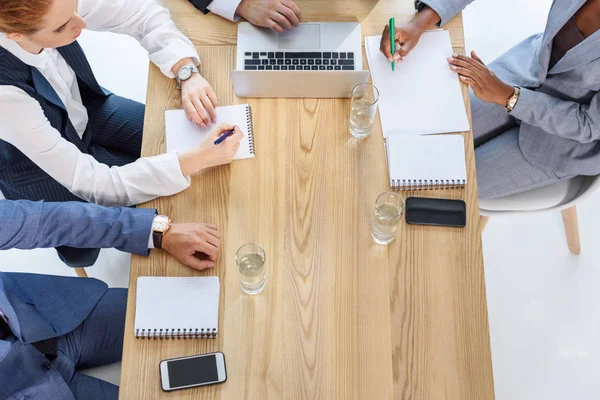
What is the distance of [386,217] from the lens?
133 cm

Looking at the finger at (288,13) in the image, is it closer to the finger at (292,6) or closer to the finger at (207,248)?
the finger at (292,6)

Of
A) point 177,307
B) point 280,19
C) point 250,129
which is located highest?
point 280,19

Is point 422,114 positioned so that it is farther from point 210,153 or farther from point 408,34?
point 210,153

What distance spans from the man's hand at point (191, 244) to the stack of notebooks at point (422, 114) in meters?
0.48

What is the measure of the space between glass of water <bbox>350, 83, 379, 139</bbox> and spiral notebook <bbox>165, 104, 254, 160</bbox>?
0.89ft

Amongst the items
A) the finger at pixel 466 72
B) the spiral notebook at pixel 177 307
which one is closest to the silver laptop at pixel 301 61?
the finger at pixel 466 72

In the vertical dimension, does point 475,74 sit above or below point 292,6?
below

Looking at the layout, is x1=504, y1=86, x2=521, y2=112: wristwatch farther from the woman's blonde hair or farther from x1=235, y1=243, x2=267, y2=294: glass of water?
the woman's blonde hair

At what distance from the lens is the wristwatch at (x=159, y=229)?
4.28 feet

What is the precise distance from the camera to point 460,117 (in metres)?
1.46

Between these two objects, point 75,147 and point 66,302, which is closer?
point 75,147

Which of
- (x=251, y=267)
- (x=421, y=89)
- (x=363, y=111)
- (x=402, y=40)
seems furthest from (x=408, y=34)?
(x=251, y=267)

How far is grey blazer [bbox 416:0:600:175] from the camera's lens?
1.45 m

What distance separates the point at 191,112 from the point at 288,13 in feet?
1.27
